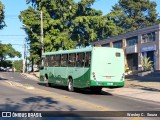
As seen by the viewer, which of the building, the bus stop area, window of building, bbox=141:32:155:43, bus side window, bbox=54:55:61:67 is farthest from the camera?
window of building, bbox=141:32:155:43

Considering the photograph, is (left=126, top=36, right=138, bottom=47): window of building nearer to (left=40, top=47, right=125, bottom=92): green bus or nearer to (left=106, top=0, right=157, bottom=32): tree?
(left=106, top=0, right=157, bottom=32): tree

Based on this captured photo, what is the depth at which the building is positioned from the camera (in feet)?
178

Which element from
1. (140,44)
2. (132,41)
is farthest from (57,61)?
(132,41)

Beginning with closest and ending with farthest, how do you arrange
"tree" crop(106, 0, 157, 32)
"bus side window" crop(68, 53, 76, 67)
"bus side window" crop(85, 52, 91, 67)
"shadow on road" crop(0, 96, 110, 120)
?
"shadow on road" crop(0, 96, 110, 120), "bus side window" crop(85, 52, 91, 67), "bus side window" crop(68, 53, 76, 67), "tree" crop(106, 0, 157, 32)

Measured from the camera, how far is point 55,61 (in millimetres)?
29125

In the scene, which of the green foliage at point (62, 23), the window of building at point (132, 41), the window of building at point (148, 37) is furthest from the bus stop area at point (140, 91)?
the green foliage at point (62, 23)

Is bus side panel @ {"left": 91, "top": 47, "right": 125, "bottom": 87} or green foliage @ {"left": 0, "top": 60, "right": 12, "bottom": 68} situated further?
green foliage @ {"left": 0, "top": 60, "right": 12, "bottom": 68}

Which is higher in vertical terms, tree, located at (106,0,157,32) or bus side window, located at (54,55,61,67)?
tree, located at (106,0,157,32)

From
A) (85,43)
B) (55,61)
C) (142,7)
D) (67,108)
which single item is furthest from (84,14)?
(67,108)

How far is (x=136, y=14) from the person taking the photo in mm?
96562

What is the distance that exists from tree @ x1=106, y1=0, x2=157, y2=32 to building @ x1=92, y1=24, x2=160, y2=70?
25.6 metres

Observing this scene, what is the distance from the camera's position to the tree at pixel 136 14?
94375 millimetres

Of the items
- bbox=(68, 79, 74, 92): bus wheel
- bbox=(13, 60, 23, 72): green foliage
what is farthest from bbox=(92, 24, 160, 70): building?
bbox=(13, 60, 23, 72): green foliage

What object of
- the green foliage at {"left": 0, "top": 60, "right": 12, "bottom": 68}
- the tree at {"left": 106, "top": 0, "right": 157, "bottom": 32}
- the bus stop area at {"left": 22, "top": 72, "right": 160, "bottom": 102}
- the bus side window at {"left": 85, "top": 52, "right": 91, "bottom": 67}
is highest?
the tree at {"left": 106, "top": 0, "right": 157, "bottom": 32}
